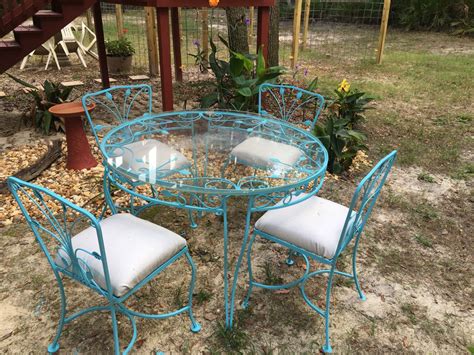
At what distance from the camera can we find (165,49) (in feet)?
11.7

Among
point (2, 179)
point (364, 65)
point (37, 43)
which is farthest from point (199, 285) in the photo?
point (364, 65)

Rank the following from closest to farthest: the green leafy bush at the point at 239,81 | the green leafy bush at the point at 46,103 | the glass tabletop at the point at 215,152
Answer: the glass tabletop at the point at 215,152
the green leafy bush at the point at 46,103
the green leafy bush at the point at 239,81

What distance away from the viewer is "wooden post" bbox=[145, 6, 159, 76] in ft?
19.2

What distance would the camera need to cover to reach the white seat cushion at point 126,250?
61.0 inches

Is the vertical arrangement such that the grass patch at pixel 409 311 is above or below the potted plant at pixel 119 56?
below

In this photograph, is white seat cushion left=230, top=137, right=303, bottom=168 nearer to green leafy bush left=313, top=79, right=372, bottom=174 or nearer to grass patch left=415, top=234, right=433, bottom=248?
green leafy bush left=313, top=79, right=372, bottom=174

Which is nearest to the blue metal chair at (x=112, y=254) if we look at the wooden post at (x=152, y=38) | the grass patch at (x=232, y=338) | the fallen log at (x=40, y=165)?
the grass patch at (x=232, y=338)

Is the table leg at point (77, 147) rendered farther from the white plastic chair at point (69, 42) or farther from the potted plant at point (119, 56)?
the white plastic chair at point (69, 42)

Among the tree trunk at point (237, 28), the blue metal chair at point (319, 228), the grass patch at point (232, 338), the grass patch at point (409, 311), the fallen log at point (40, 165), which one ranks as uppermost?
the tree trunk at point (237, 28)

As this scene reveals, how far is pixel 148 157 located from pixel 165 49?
1.75 meters

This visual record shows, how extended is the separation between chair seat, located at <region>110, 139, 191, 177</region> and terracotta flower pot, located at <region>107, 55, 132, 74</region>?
183 inches

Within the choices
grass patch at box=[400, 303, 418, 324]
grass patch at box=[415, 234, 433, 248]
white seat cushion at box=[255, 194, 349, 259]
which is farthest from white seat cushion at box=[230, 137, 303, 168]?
grass patch at box=[415, 234, 433, 248]

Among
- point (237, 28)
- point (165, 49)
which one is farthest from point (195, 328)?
point (237, 28)

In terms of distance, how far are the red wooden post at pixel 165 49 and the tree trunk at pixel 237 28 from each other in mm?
1690
